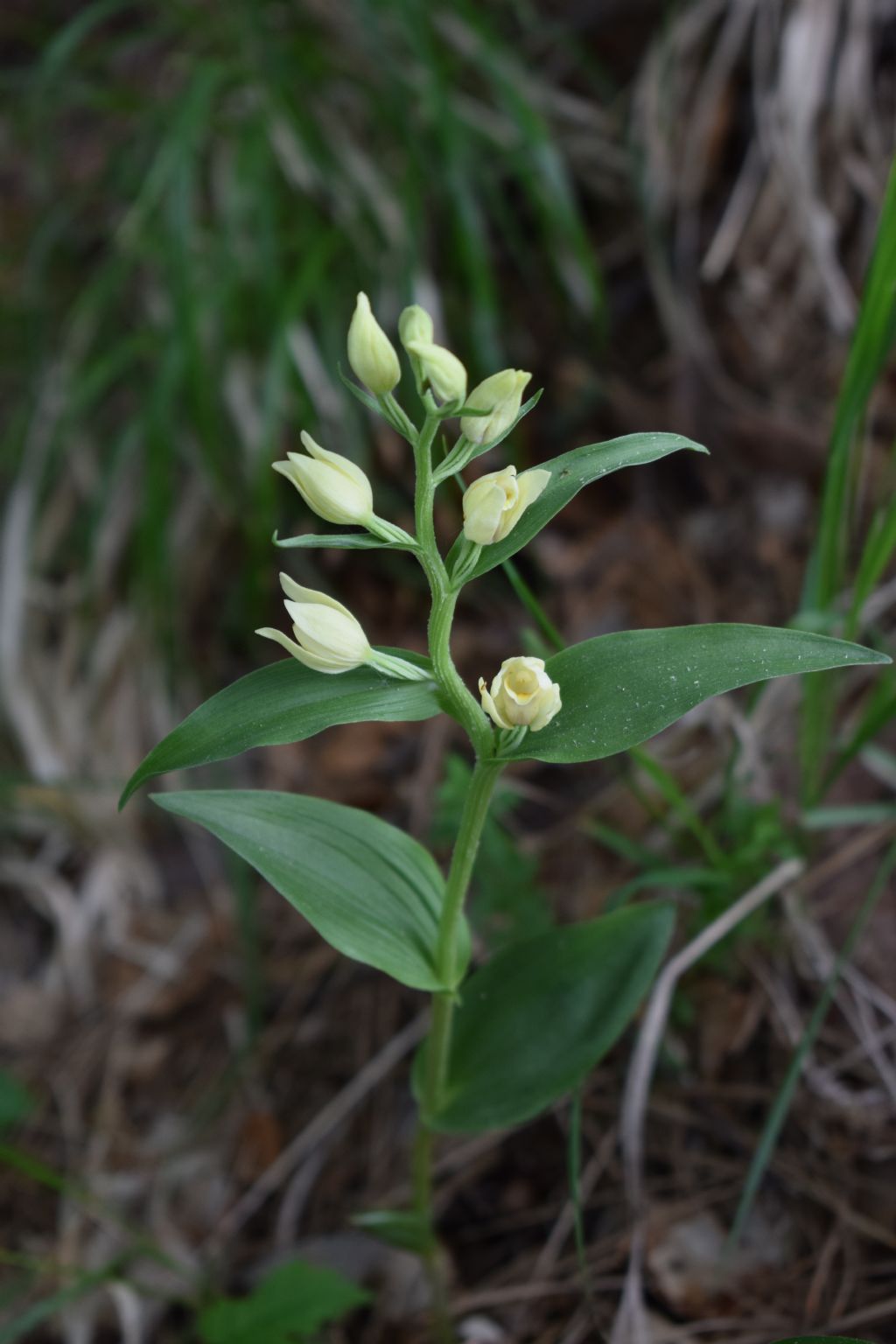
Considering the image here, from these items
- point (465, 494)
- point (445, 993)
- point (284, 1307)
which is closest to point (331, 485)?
point (465, 494)

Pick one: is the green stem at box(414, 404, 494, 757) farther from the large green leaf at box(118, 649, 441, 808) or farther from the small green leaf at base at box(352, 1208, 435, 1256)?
the small green leaf at base at box(352, 1208, 435, 1256)

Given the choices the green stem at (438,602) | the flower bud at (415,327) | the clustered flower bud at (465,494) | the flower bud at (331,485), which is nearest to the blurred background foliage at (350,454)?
the green stem at (438,602)

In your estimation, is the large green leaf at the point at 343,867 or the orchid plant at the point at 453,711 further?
the large green leaf at the point at 343,867

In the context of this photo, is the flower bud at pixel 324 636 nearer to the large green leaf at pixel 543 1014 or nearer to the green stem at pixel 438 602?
the green stem at pixel 438 602

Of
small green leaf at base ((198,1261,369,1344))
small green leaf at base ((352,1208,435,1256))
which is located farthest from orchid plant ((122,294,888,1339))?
small green leaf at base ((198,1261,369,1344))

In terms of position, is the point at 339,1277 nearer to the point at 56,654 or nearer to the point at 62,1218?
the point at 62,1218
